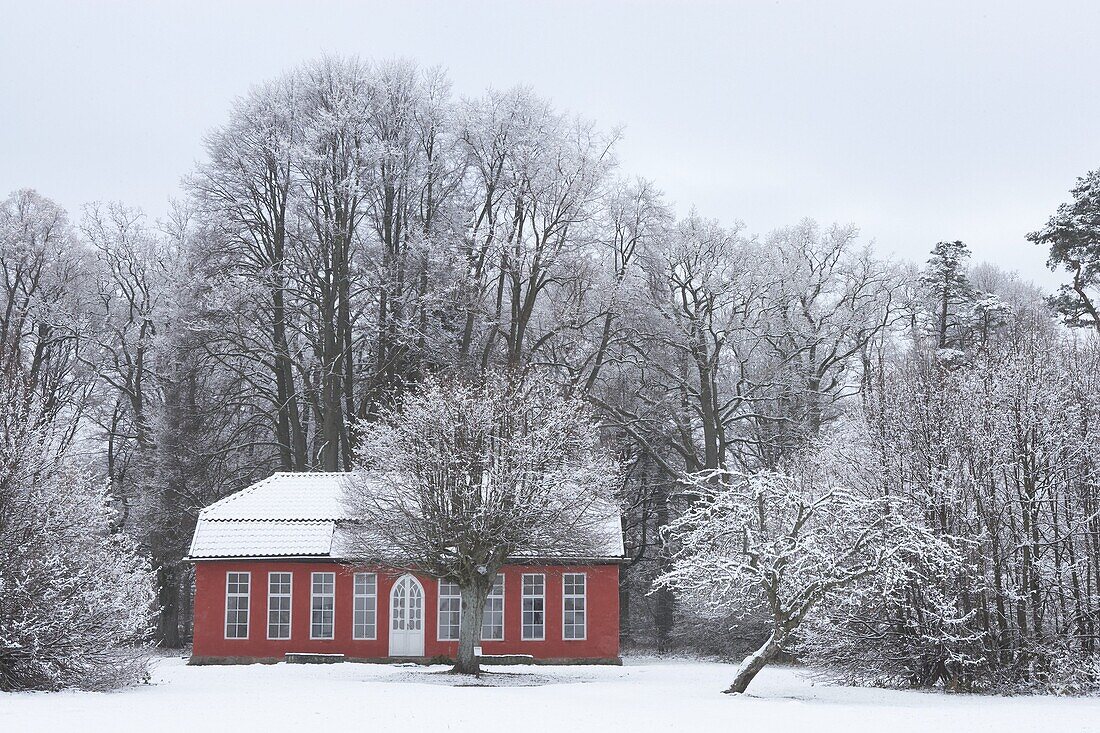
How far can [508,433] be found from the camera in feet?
88.7

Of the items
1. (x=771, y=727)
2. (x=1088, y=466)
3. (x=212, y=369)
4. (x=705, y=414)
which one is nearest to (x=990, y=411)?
(x=1088, y=466)

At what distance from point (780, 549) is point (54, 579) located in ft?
39.9

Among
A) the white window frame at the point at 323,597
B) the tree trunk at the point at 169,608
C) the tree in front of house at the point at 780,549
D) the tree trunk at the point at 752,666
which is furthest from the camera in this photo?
the tree trunk at the point at 169,608

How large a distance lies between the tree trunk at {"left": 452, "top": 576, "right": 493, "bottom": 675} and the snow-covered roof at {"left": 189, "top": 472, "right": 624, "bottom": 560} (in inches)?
141

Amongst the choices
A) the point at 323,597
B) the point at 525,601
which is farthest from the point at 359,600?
the point at 525,601

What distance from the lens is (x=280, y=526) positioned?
3081 centimetres

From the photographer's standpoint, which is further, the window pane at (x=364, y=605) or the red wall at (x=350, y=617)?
the window pane at (x=364, y=605)

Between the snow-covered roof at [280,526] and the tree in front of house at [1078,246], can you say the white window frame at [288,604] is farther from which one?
the tree in front of house at [1078,246]

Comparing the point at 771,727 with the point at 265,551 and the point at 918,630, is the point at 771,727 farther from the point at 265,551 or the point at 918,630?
the point at 265,551

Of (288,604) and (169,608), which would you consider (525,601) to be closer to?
(288,604)

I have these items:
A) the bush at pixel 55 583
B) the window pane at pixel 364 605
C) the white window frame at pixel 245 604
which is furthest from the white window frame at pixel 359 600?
the bush at pixel 55 583

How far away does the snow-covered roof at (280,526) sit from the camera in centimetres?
3020

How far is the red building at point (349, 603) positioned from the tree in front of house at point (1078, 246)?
14930 millimetres

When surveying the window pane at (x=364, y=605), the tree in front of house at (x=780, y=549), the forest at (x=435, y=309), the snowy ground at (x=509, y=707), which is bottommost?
the snowy ground at (x=509, y=707)
